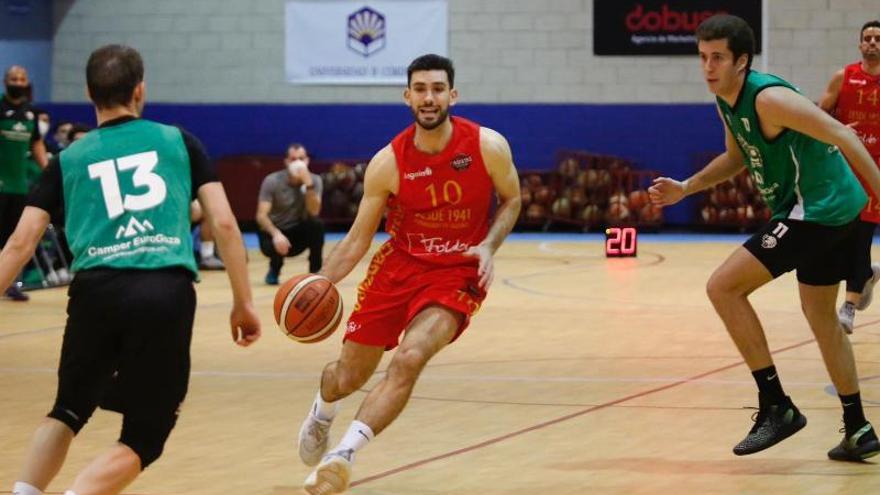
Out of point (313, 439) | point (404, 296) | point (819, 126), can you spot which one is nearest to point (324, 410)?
point (313, 439)

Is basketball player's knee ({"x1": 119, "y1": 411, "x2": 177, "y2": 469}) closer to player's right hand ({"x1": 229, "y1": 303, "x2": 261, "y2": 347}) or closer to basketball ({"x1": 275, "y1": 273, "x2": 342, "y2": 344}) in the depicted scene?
player's right hand ({"x1": 229, "y1": 303, "x2": 261, "y2": 347})

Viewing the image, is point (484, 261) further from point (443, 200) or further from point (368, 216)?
point (368, 216)

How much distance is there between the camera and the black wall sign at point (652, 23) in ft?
74.5

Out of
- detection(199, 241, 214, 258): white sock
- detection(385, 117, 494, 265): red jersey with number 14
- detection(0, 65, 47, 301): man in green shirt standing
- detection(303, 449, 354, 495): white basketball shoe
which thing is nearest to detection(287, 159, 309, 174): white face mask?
detection(199, 241, 214, 258): white sock

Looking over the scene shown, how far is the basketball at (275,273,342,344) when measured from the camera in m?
6.69

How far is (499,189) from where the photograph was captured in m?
7.04

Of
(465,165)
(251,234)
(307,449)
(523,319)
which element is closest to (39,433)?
(307,449)

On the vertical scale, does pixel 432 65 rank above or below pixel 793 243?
above

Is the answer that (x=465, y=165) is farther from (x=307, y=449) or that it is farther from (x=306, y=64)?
(x=306, y=64)

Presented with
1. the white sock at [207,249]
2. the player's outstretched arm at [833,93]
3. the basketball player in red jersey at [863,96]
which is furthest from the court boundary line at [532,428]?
the white sock at [207,249]

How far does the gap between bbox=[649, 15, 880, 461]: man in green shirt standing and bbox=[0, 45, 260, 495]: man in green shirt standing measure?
2.61m

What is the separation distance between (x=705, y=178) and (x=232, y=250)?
3095 mm

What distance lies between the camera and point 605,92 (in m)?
23.3

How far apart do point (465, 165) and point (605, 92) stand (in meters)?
16.7
